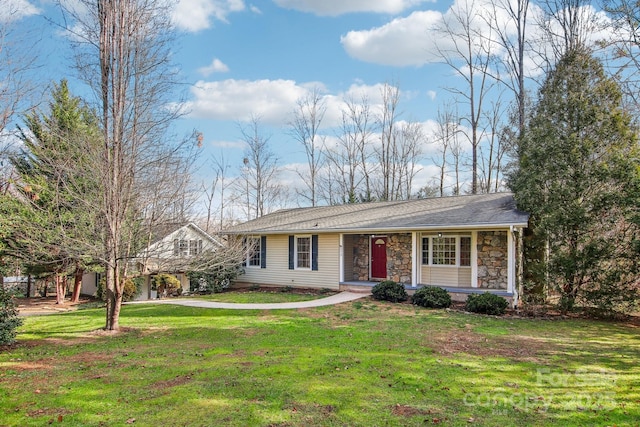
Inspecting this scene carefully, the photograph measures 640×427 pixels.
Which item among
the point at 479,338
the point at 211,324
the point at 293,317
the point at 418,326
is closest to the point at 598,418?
the point at 479,338

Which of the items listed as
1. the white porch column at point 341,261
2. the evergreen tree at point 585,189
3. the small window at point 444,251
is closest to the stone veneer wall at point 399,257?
the small window at point 444,251

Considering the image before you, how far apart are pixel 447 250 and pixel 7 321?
12.7m

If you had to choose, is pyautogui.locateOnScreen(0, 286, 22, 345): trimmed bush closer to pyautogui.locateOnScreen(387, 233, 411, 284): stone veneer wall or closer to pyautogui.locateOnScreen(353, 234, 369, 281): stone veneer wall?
pyautogui.locateOnScreen(353, 234, 369, 281): stone veneer wall

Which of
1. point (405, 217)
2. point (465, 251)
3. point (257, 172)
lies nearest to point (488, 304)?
point (465, 251)

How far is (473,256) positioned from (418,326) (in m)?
5.18

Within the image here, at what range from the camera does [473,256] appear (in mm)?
Answer: 13289

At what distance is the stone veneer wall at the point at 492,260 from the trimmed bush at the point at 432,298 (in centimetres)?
187

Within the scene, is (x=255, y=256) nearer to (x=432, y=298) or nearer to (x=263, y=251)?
(x=263, y=251)

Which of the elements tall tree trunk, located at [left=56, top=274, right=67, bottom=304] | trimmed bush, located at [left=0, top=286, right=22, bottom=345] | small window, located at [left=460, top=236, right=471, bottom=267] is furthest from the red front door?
tall tree trunk, located at [left=56, top=274, right=67, bottom=304]

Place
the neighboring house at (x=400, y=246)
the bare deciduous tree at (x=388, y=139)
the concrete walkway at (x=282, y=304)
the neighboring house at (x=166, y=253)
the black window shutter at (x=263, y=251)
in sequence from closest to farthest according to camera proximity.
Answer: the neighboring house at (x=166, y=253) → the concrete walkway at (x=282, y=304) → the neighboring house at (x=400, y=246) → the black window shutter at (x=263, y=251) → the bare deciduous tree at (x=388, y=139)

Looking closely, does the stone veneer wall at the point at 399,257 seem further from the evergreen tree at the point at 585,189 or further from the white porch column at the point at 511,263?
the evergreen tree at the point at 585,189

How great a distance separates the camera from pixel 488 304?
431 inches

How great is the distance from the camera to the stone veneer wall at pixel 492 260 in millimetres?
12953

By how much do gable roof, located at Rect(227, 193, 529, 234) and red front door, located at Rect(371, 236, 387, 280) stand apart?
95 cm
